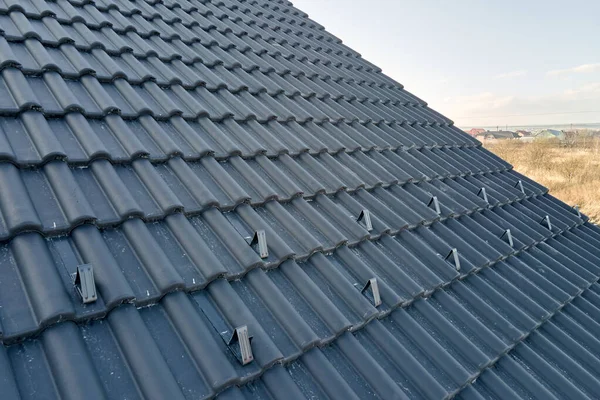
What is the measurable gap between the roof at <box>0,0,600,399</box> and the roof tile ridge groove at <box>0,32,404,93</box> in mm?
16

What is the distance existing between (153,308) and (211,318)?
0.69 feet

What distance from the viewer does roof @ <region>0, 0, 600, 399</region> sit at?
1200 millimetres

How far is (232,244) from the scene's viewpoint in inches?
65.7

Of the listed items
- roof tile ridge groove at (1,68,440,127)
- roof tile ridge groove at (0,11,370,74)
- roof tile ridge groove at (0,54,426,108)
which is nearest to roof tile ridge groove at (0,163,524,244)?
roof tile ridge groove at (1,68,440,127)

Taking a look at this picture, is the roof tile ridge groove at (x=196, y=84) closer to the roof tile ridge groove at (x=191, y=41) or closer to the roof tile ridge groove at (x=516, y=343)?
the roof tile ridge groove at (x=191, y=41)

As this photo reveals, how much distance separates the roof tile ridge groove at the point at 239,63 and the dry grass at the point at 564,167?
11.4 metres

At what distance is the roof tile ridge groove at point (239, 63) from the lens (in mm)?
2226

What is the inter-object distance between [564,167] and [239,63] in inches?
788

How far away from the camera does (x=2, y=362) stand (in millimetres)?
980

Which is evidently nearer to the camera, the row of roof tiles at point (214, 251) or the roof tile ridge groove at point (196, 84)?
the row of roof tiles at point (214, 251)

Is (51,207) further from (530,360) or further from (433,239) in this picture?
(530,360)

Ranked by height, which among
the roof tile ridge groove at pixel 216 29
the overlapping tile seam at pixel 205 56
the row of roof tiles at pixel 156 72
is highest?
the roof tile ridge groove at pixel 216 29

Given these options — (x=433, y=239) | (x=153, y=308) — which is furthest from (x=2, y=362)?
(x=433, y=239)

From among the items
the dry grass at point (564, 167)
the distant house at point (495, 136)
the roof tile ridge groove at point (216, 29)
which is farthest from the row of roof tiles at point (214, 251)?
the distant house at point (495, 136)
